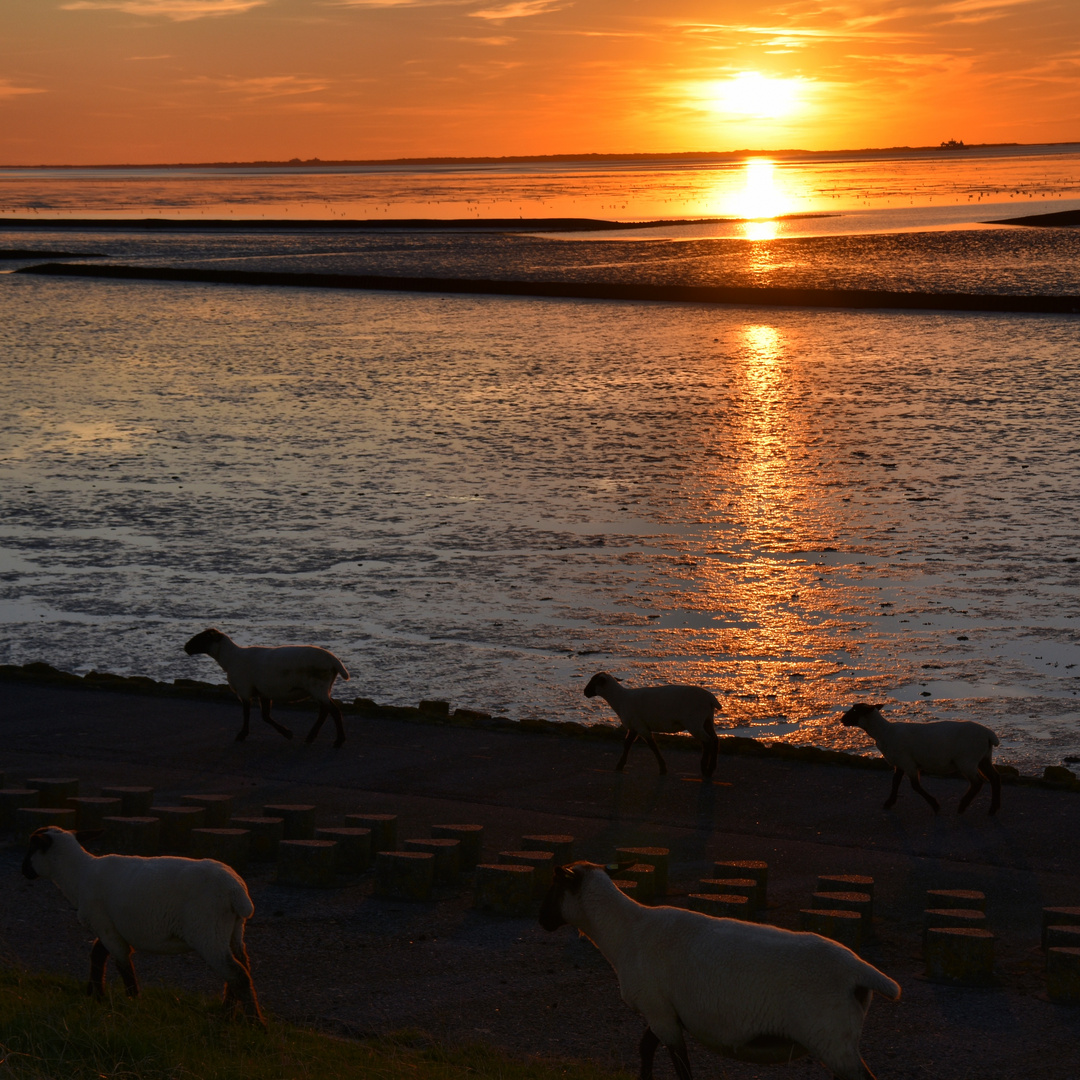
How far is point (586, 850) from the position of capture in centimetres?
982

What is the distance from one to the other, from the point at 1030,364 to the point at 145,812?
3030 cm

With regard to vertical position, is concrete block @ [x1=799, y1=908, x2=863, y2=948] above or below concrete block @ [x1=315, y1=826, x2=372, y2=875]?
above

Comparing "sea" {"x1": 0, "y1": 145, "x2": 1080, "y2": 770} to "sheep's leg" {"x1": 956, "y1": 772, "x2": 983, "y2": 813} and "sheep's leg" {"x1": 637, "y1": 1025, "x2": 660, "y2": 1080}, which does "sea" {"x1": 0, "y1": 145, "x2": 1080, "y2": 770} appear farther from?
"sheep's leg" {"x1": 637, "y1": 1025, "x2": 660, "y2": 1080}

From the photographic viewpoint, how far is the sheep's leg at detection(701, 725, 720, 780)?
11.3 metres

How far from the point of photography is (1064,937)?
772 centimetres

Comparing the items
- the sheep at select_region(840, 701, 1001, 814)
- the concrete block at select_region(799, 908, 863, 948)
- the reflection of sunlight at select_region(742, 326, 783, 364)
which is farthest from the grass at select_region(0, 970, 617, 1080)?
the reflection of sunlight at select_region(742, 326, 783, 364)

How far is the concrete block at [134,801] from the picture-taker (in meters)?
10.2

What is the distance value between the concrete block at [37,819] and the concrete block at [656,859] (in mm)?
3990

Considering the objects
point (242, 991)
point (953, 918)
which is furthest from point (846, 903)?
point (242, 991)

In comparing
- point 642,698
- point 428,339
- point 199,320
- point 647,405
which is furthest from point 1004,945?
point 199,320

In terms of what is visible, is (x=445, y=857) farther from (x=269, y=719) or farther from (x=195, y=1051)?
(x=269, y=719)

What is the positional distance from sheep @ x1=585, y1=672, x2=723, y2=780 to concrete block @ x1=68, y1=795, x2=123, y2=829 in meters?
3.95

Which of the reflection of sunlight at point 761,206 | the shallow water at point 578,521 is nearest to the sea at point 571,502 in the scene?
the shallow water at point 578,521

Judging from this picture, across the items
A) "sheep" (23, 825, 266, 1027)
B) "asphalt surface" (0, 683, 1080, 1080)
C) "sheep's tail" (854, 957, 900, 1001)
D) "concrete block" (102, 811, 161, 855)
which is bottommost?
"asphalt surface" (0, 683, 1080, 1080)
